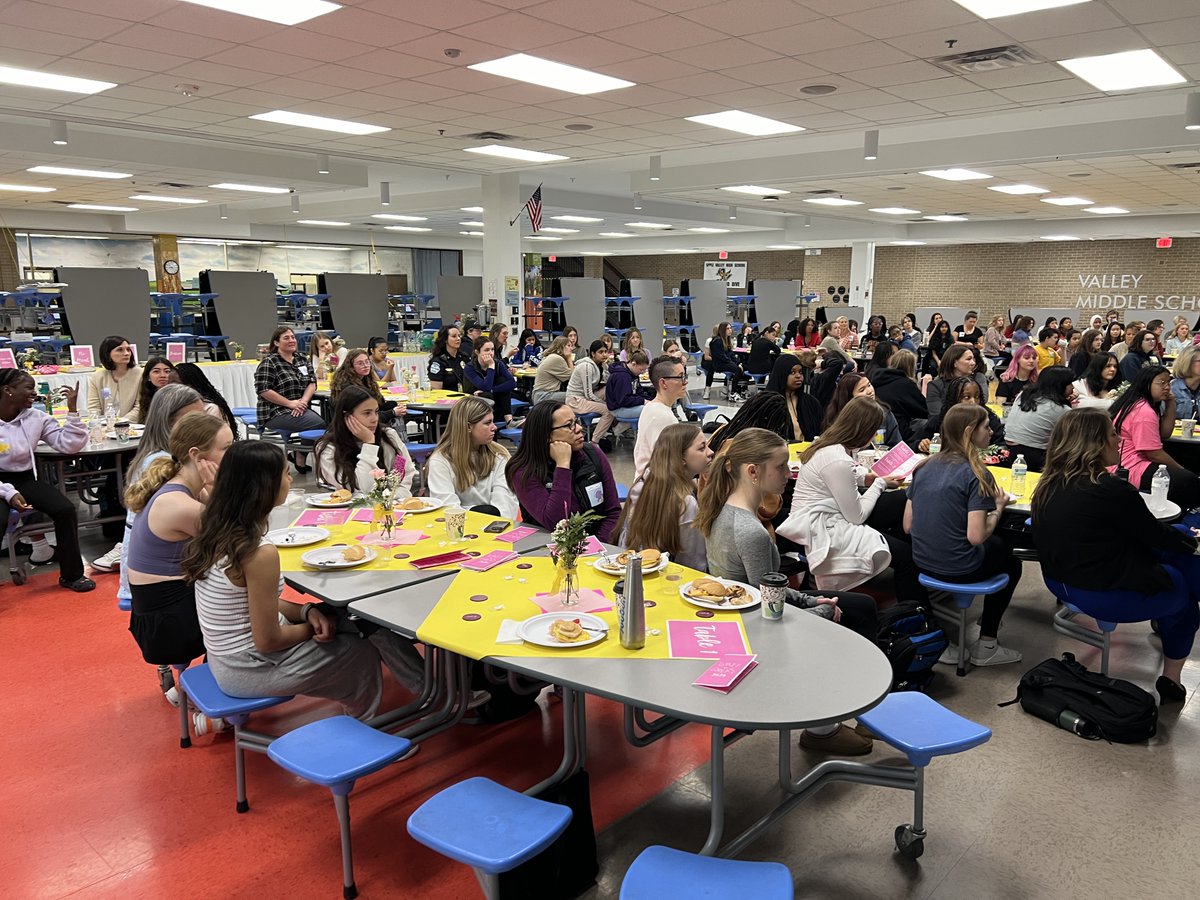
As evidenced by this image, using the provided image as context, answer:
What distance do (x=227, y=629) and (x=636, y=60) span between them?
177 inches

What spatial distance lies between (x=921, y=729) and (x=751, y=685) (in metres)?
0.78

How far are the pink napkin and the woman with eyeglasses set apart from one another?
95 centimetres

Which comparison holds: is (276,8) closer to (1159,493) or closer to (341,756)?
(341,756)

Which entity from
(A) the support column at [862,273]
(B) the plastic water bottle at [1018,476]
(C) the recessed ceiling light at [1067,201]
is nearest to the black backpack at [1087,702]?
(B) the plastic water bottle at [1018,476]

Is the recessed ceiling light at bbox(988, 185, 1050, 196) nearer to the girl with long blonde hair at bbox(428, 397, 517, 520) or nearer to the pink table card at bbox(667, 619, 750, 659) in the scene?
the girl with long blonde hair at bbox(428, 397, 517, 520)

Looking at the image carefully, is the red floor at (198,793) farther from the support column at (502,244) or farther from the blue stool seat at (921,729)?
the support column at (502,244)

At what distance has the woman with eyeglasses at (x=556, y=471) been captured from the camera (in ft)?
12.3

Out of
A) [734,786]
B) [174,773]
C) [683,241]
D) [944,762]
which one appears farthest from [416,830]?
[683,241]

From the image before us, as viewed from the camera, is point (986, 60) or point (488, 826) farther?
point (986, 60)

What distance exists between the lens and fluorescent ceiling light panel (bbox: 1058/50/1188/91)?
538 centimetres

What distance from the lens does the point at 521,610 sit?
2631 mm

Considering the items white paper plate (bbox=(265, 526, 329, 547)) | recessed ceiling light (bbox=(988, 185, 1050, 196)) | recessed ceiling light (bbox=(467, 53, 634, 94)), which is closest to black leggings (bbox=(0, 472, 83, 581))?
white paper plate (bbox=(265, 526, 329, 547))

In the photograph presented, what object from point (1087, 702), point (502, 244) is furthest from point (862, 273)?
point (1087, 702)

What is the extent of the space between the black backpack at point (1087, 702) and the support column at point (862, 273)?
62.3 ft
